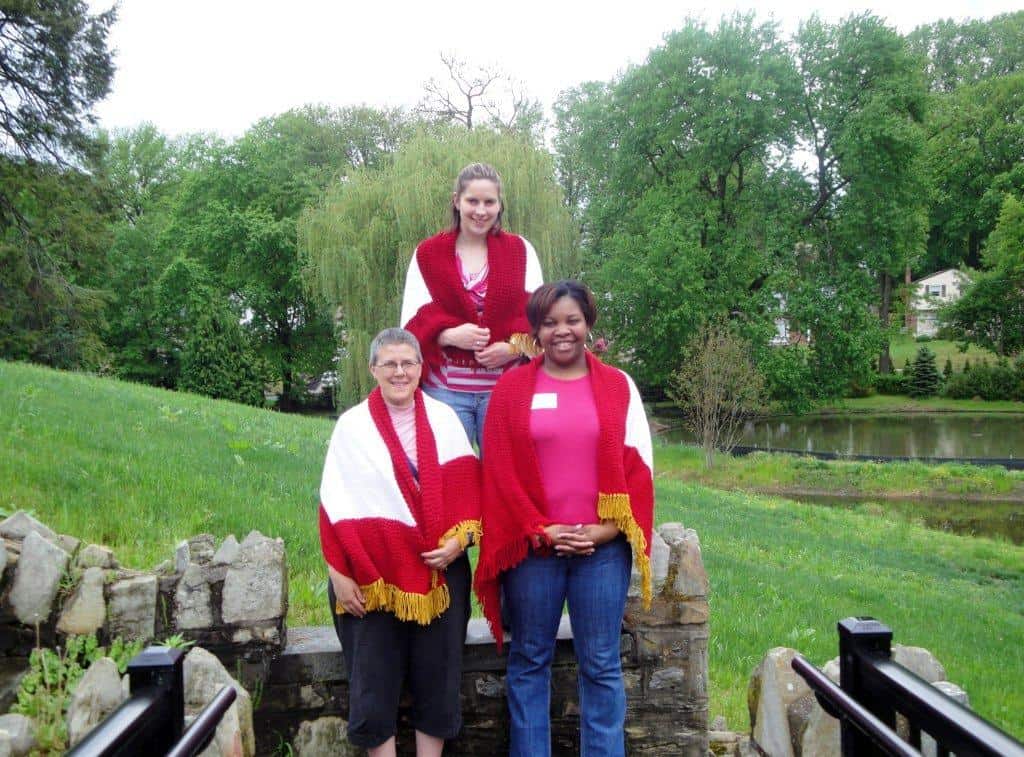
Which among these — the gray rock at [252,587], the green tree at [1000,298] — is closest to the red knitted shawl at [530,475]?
Result: the gray rock at [252,587]

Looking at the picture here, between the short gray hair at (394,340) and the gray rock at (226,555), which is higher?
the short gray hair at (394,340)

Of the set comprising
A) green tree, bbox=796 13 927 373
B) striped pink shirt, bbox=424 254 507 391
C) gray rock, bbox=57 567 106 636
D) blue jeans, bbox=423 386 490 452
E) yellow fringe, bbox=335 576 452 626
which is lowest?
gray rock, bbox=57 567 106 636

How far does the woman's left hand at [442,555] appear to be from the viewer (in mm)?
2818

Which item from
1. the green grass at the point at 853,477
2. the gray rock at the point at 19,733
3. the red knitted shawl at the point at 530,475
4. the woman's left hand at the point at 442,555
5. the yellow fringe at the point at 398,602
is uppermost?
the red knitted shawl at the point at 530,475

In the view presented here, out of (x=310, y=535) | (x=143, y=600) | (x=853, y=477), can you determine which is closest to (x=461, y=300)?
(x=143, y=600)

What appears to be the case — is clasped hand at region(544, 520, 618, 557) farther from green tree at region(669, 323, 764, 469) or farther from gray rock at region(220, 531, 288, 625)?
green tree at region(669, 323, 764, 469)

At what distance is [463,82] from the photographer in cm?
2461

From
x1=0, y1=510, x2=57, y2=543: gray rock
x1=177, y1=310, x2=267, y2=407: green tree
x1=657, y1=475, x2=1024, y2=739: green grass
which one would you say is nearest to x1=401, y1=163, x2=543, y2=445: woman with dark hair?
x1=0, y1=510, x2=57, y2=543: gray rock

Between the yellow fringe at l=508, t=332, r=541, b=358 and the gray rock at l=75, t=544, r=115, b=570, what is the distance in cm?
183

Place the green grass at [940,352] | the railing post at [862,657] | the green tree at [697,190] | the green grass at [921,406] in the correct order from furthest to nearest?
the green grass at [940,352] → the green grass at [921,406] → the green tree at [697,190] → the railing post at [862,657]

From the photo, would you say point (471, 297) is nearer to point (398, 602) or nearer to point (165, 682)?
point (398, 602)

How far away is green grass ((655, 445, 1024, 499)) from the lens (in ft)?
64.1

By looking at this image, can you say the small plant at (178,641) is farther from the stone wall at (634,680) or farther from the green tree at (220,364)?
the green tree at (220,364)

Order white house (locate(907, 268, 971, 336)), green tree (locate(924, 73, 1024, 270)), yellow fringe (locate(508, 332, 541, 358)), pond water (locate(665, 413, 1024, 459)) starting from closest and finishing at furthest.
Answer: yellow fringe (locate(508, 332, 541, 358)) → pond water (locate(665, 413, 1024, 459)) → green tree (locate(924, 73, 1024, 270)) → white house (locate(907, 268, 971, 336))
